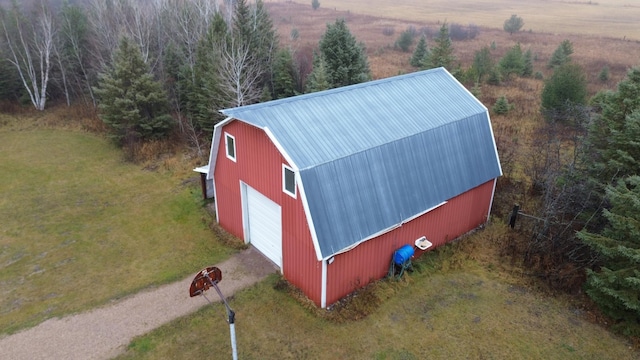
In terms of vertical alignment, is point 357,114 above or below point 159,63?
above

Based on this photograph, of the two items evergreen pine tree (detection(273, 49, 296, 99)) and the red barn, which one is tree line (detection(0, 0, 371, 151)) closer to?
evergreen pine tree (detection(273, 49, 296, 99))

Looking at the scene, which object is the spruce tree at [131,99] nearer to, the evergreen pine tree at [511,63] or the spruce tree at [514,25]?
the evergreen pine tree at [511,63]

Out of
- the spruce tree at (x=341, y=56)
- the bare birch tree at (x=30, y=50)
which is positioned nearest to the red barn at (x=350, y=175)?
the spruce tree at (x=341, y=56)

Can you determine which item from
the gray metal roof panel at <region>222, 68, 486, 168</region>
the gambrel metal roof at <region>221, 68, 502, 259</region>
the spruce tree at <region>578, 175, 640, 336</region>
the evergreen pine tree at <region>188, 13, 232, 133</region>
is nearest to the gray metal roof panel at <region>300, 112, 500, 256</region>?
the gambrel metal roof at <region>221, 68, 502, 259</region>

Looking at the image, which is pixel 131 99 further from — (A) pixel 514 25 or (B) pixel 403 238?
(A) pixel 514 25

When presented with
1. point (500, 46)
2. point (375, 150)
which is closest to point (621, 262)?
point (375, 150)

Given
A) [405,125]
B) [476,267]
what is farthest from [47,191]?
[476,267]
